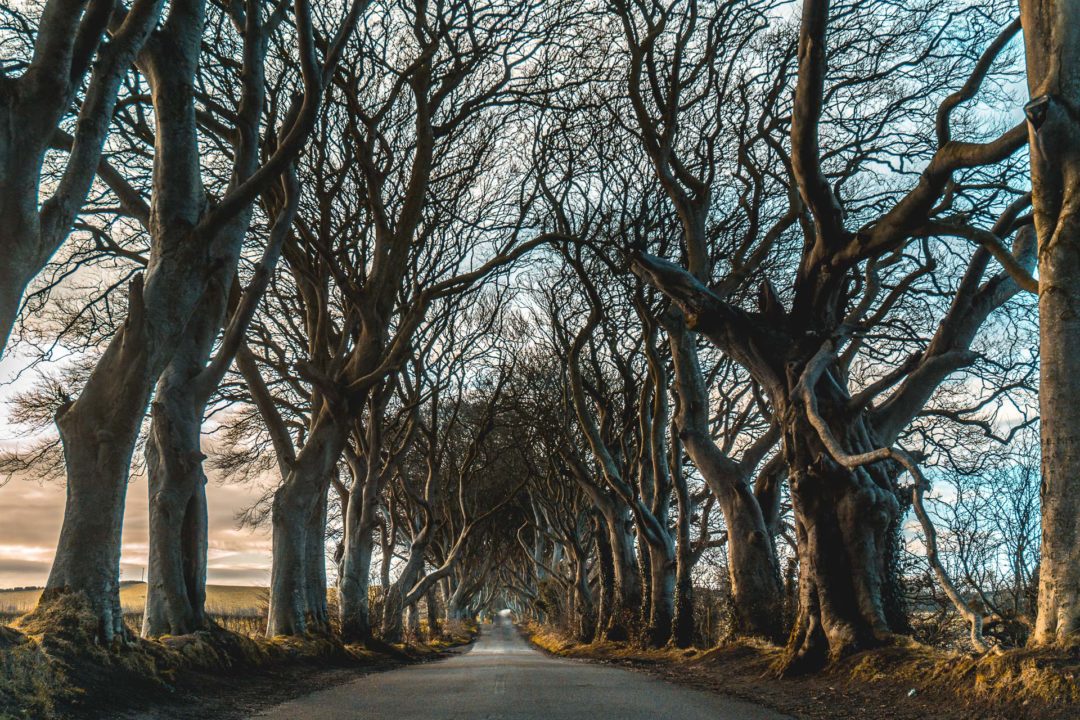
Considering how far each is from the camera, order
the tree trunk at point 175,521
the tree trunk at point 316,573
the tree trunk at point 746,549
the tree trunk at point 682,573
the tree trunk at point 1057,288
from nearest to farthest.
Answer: the tree trunk at point 1057,288 < the tree trunk at point 175,521 < the tree trunk at point 746,549 < the tree trunk at point 316,573 < the tree trunk at point 682,573

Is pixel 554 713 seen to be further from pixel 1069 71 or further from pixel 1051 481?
pixel 1069 71

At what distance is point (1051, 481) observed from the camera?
17.4 feet

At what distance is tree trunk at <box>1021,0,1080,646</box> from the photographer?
514 cm

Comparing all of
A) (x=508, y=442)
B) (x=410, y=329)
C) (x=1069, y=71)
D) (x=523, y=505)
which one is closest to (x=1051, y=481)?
(x=1069, y=71)

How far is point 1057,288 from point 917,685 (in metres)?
3.25

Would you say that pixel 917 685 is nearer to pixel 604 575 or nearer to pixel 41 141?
pixel 41 141

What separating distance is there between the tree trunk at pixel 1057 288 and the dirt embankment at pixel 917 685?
0.99ft

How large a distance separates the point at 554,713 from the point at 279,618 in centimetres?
799

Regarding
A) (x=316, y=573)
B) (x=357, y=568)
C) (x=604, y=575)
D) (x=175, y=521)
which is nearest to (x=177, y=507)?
(x=175, y=521)

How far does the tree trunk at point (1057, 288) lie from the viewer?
5137mm

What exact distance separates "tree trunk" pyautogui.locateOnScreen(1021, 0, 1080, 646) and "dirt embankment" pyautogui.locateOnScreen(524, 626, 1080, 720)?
0.30m

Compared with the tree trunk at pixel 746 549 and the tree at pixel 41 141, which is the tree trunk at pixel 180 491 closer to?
the tree at pixel 41 141

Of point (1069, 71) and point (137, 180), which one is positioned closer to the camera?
point (1069, 71)

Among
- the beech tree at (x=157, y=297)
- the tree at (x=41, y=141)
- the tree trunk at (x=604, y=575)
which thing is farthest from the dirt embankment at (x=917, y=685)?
the tree trunk at (x=604, y=575)
